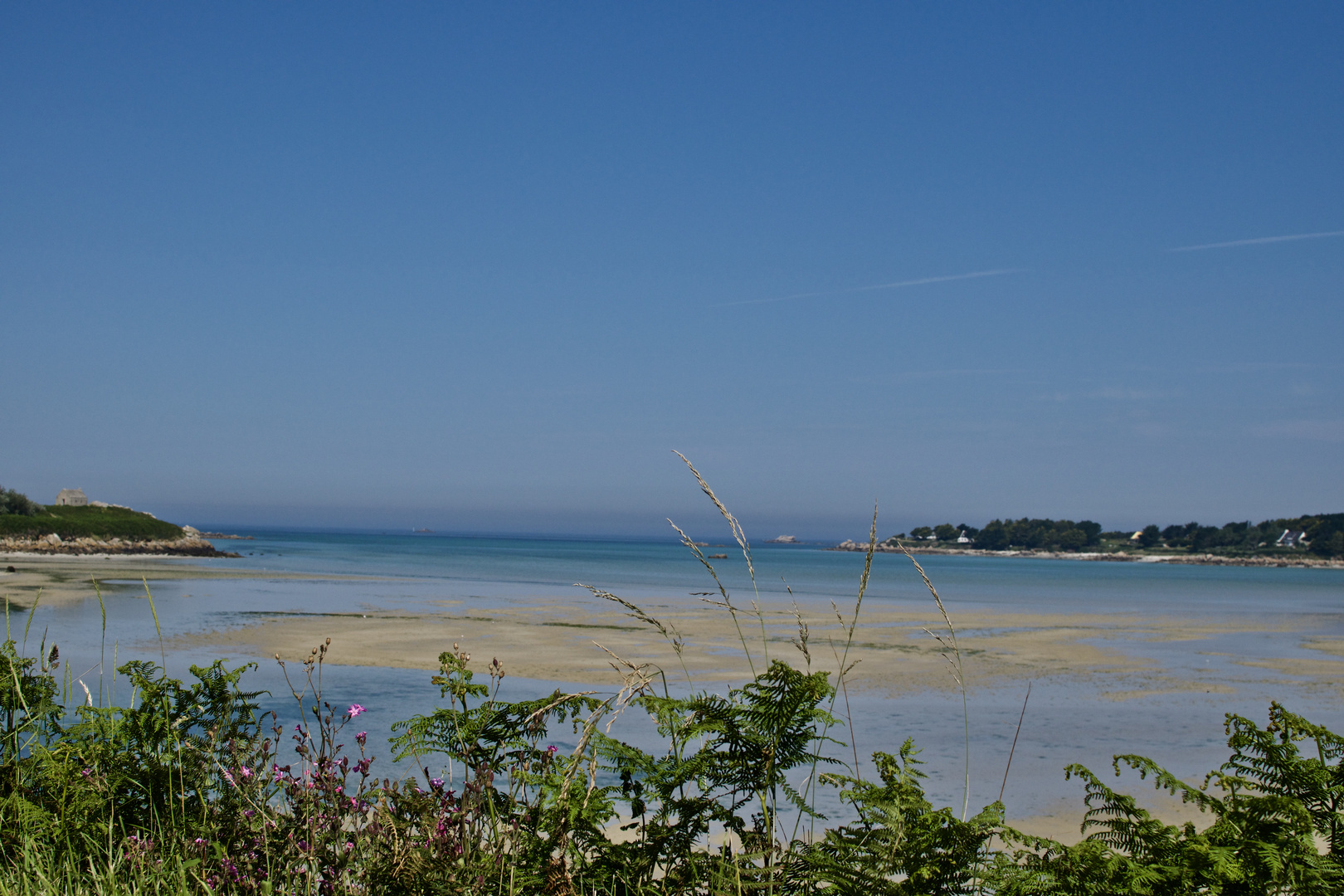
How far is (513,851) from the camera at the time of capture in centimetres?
234

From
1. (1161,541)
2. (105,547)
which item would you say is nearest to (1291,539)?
(1161,541)

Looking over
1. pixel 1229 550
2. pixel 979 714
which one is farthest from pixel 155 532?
pixel 1229 550

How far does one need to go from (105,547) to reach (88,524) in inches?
259

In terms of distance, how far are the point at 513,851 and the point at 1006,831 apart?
3.97 ft

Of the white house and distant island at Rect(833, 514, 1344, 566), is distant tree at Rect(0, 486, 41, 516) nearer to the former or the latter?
the white house

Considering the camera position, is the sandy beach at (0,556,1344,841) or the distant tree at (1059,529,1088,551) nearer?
the sandy beach at (0,556,1344,841)

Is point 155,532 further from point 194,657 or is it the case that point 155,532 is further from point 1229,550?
point 1229,550

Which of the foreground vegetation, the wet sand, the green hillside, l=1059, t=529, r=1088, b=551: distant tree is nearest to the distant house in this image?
l=1059, t=529, r=1088, b=551: distant tree

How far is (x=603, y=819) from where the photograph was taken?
2.18m

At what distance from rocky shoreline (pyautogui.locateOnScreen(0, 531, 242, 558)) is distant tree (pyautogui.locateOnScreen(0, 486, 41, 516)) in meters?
6.54

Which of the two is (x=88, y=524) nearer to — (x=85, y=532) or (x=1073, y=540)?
(x=85, y=532)

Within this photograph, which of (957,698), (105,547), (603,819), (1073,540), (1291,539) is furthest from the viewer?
(1073,540)

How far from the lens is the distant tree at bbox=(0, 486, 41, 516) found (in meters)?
54.6

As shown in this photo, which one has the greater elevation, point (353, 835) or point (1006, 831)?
point (1006, 831)
